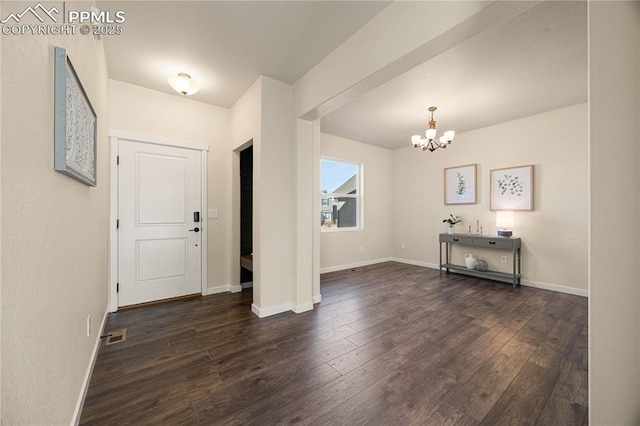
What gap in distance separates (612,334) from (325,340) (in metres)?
1.85

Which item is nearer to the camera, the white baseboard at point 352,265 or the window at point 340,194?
the white baseboard at point 352,265

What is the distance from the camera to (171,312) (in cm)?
286

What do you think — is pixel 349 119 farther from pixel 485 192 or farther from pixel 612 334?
pixel 612 334

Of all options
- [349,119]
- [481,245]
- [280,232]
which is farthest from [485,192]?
[280,232]

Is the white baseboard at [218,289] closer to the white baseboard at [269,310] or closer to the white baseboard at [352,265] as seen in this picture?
the white baseboard at [269,310]

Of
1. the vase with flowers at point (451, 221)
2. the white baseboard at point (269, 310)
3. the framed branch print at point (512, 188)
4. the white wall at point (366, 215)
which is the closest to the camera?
the white baseboard at point (269, 310)

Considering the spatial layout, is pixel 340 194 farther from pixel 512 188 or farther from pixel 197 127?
pixel 512 188

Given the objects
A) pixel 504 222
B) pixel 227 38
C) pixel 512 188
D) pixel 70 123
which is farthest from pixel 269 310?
pixel 512 188

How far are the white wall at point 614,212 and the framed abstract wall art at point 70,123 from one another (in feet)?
7.41

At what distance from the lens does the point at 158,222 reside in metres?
3.15

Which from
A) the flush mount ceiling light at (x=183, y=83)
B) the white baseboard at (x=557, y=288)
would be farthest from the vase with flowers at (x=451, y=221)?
the flush mount ceiling light at (x=183, y=83)

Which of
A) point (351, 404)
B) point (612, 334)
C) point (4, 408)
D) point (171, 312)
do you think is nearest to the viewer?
point (4, 408)

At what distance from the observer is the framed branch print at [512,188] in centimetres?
397

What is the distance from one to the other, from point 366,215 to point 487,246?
2.31 m
